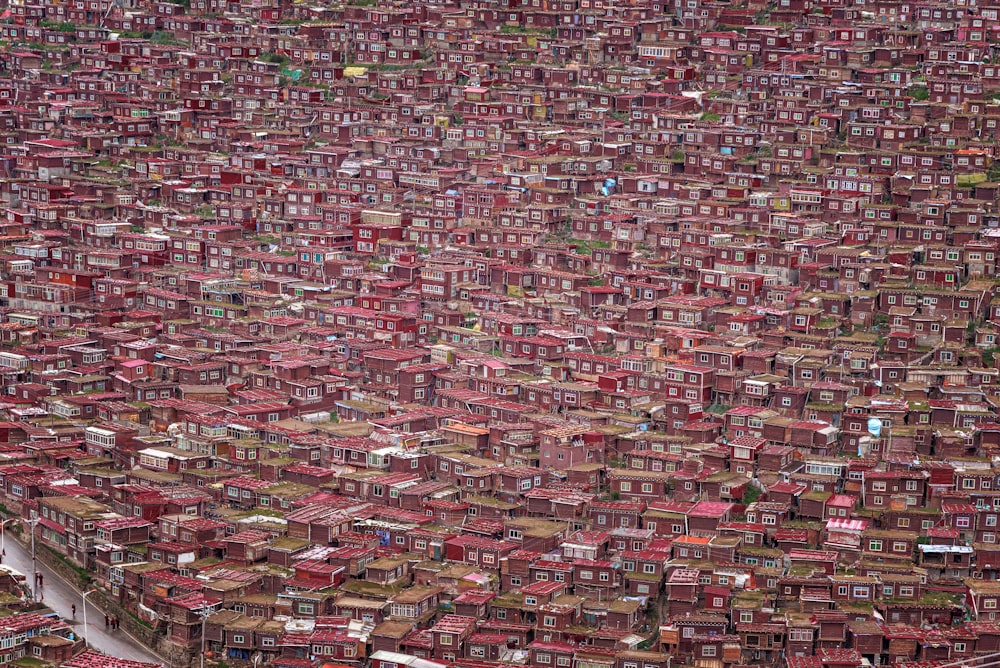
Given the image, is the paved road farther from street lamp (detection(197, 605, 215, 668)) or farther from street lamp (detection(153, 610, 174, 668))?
street lamp (detection(197, 605, 215, 668))

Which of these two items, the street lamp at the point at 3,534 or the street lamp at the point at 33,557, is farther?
the street lamp at the point at 3,534

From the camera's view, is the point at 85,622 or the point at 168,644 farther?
the point at 85,622

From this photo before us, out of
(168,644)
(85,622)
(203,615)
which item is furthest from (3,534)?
(203,615)

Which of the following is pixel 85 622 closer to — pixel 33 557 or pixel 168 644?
pixel 168 644

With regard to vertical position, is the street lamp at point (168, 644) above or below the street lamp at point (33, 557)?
below

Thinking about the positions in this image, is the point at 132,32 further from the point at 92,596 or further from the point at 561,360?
the point at 92,596

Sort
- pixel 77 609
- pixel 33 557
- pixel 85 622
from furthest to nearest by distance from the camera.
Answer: pixel 33 557 < pixel 77 609 < pixel 85 622

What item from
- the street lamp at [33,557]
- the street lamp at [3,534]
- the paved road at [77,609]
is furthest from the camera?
the street lamp at [3,534]

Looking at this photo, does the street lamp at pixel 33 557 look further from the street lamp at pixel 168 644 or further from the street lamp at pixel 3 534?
the street lamp at pixel 168 644

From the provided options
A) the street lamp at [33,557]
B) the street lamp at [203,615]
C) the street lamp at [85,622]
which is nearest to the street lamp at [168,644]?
the street lamp at [203,615]
